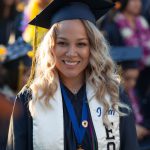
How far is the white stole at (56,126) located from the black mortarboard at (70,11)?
0.45m

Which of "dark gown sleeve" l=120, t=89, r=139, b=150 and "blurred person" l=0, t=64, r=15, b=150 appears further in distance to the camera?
"blurred person" l=0, t=64, r=15, b=150

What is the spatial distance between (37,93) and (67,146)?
1.20 ft

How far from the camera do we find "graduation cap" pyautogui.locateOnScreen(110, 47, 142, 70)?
6258 mm

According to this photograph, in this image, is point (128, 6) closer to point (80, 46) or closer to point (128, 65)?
point (128, 65)

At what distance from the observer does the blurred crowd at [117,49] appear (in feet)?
18.9

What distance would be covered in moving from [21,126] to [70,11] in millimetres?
764

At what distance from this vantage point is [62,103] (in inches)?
138

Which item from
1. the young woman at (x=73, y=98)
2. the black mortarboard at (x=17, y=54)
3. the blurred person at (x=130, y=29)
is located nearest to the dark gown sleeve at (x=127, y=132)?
the young woman at (x=73, y=98)

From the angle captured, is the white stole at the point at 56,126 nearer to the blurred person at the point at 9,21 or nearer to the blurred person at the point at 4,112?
the blurred person at the point at 4,112

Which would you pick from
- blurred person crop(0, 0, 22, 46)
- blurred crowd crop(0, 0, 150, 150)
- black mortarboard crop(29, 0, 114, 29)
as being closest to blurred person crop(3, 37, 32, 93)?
blurred crowd crop(0, 0, 150, 150)

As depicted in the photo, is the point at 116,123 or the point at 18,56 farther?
the point at 18,56

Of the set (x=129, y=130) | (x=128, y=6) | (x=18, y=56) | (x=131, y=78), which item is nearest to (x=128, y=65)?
(x=131, y=78)

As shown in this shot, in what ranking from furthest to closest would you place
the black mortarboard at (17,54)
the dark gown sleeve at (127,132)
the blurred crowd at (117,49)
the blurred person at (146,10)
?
the blurred person at (146,10)
the blurred crowd at (117,49)
the black mortarboard at (17,54)
the dark gown sleeve at (127,132)

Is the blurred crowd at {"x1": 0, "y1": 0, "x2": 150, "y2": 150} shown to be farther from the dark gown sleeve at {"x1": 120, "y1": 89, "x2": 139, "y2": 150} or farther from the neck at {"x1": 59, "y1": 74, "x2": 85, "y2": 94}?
the dark gown sleeve at {"x1": 120, "y1": 89, "x2": 139, "y2": 150}
